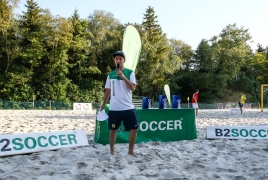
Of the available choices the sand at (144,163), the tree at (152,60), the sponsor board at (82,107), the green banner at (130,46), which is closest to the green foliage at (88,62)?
the tree at (152,60)

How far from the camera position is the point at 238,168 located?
3.86 metres

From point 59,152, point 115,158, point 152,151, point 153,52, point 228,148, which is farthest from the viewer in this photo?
point 153,52

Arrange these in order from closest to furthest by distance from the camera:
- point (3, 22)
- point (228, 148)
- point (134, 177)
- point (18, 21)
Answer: point (134, 177)
point (228, 148)
point (3, 22)
point (18, 21)

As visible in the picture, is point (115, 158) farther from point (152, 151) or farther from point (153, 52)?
point (153, 52)

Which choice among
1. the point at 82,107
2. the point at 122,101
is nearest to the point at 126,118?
the point at 122,101

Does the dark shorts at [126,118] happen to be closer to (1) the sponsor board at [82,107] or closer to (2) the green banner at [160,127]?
(2) the green banner at [160,127]

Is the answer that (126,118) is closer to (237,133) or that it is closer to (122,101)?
(122,101)

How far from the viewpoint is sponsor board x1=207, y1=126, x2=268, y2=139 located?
21.0ft

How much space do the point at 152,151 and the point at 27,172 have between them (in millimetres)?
2184

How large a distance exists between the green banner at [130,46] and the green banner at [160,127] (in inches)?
44.0

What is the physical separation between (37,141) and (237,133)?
14.2ft

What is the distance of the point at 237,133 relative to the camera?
646cm

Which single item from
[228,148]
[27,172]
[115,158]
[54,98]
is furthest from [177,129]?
[54,98]

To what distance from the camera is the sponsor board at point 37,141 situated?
4477mm
